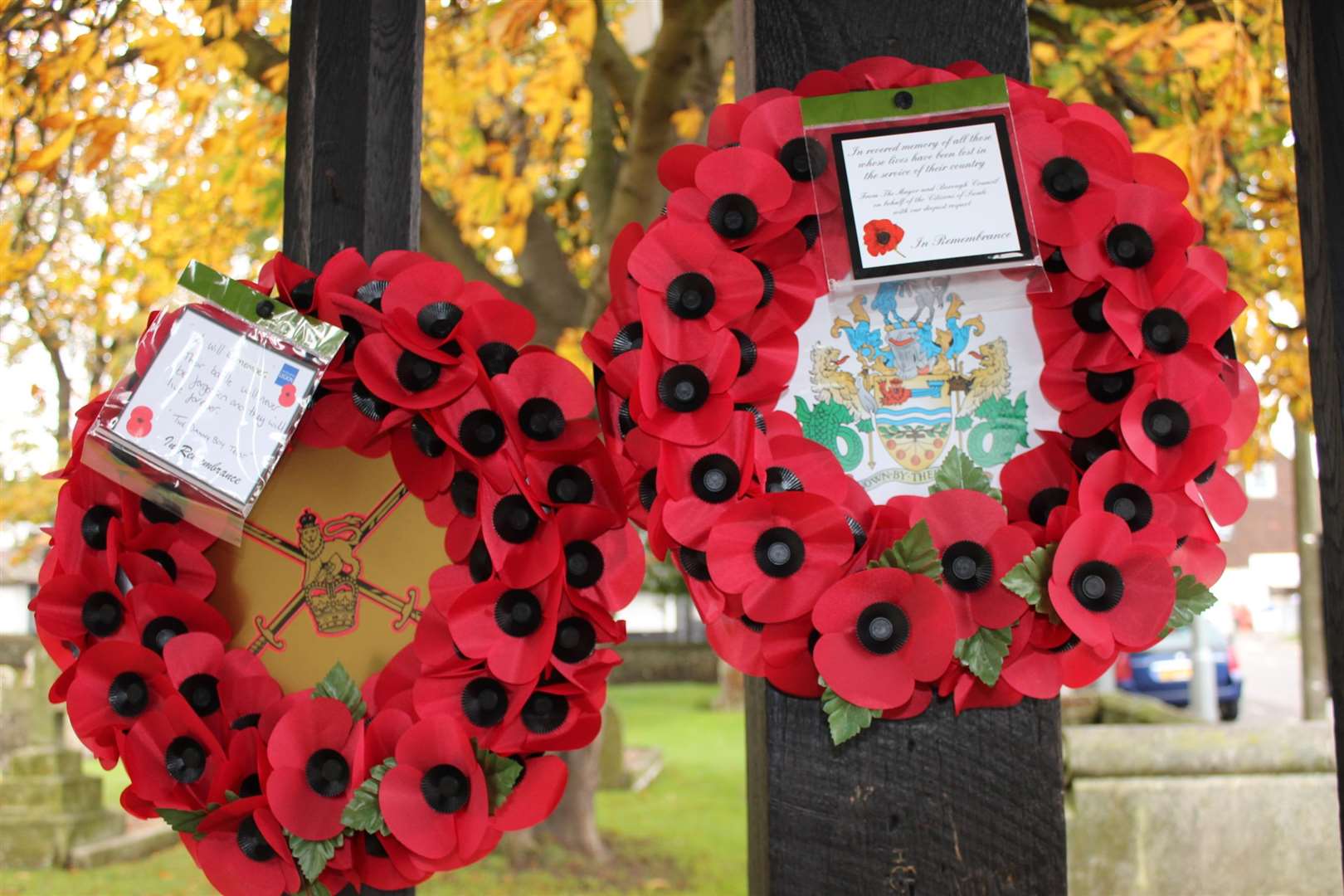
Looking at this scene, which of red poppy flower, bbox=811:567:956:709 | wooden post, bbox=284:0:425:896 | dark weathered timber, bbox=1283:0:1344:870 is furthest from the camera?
wooden post, bbox=284:0:425:896

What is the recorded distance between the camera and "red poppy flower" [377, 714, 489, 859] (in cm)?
114

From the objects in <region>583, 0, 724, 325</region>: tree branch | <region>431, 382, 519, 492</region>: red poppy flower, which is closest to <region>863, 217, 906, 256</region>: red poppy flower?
<region>431, 382, 519, 492</region>: red poppy flower

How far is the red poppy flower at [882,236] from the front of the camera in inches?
45.1

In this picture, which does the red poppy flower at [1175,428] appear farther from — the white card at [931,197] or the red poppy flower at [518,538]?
the red poppy flower at [518,538]

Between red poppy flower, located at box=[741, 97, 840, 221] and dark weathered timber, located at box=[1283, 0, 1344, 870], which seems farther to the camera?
dark weathered timber, located at box=[1283, 0, 1344, 870]

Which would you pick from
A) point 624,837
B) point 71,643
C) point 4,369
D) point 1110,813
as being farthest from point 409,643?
point 4,369

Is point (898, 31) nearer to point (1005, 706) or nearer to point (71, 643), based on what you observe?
point (1005, 706)

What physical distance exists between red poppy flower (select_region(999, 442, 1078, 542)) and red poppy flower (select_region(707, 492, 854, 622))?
201 mm

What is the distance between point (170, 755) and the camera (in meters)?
1.19

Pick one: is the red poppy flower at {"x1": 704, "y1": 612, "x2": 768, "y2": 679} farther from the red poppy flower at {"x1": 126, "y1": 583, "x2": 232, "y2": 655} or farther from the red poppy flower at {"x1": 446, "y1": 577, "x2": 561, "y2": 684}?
the red poppy flower at {"x1": 126, "y1": 583, "x2": 232, "y2": 655}

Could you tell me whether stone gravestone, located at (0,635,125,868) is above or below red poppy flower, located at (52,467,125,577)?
below

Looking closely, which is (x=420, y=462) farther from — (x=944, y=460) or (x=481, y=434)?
(x=944, y=460)

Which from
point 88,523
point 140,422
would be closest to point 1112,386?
point 140,422

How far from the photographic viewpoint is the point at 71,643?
127cm
